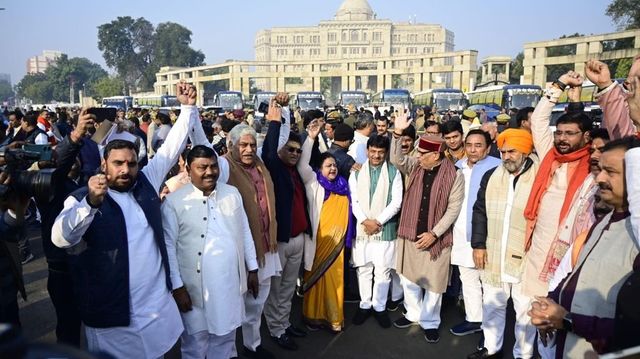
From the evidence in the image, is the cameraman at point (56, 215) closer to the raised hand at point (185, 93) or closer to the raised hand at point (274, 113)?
the raised hand at point (185, 93)

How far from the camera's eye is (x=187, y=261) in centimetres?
272

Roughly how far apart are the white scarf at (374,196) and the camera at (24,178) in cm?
250

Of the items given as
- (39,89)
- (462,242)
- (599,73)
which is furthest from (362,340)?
(39,89)

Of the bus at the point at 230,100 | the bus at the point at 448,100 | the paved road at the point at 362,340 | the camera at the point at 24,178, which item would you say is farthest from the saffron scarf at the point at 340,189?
the bus at the point at 230,100

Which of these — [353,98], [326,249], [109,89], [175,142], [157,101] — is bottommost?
[326,249]

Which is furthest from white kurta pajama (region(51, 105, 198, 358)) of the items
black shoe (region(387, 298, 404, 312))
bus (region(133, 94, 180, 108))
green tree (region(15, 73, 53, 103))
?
green tree (region(15, 73, 53, 103))

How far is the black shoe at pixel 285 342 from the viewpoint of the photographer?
11.9 ft

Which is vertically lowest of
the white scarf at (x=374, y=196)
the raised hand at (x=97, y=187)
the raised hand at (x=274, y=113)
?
the white scarf at (x=374, y=196)

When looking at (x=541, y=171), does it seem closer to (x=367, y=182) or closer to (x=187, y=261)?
(x=367, y=182)

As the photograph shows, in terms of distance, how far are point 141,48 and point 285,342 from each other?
293 feet

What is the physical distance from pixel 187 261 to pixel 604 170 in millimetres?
2256

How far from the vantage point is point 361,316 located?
410 centimetres

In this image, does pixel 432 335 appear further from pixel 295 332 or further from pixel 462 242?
pixel 295 332

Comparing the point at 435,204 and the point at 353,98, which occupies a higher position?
the point at 353,98
